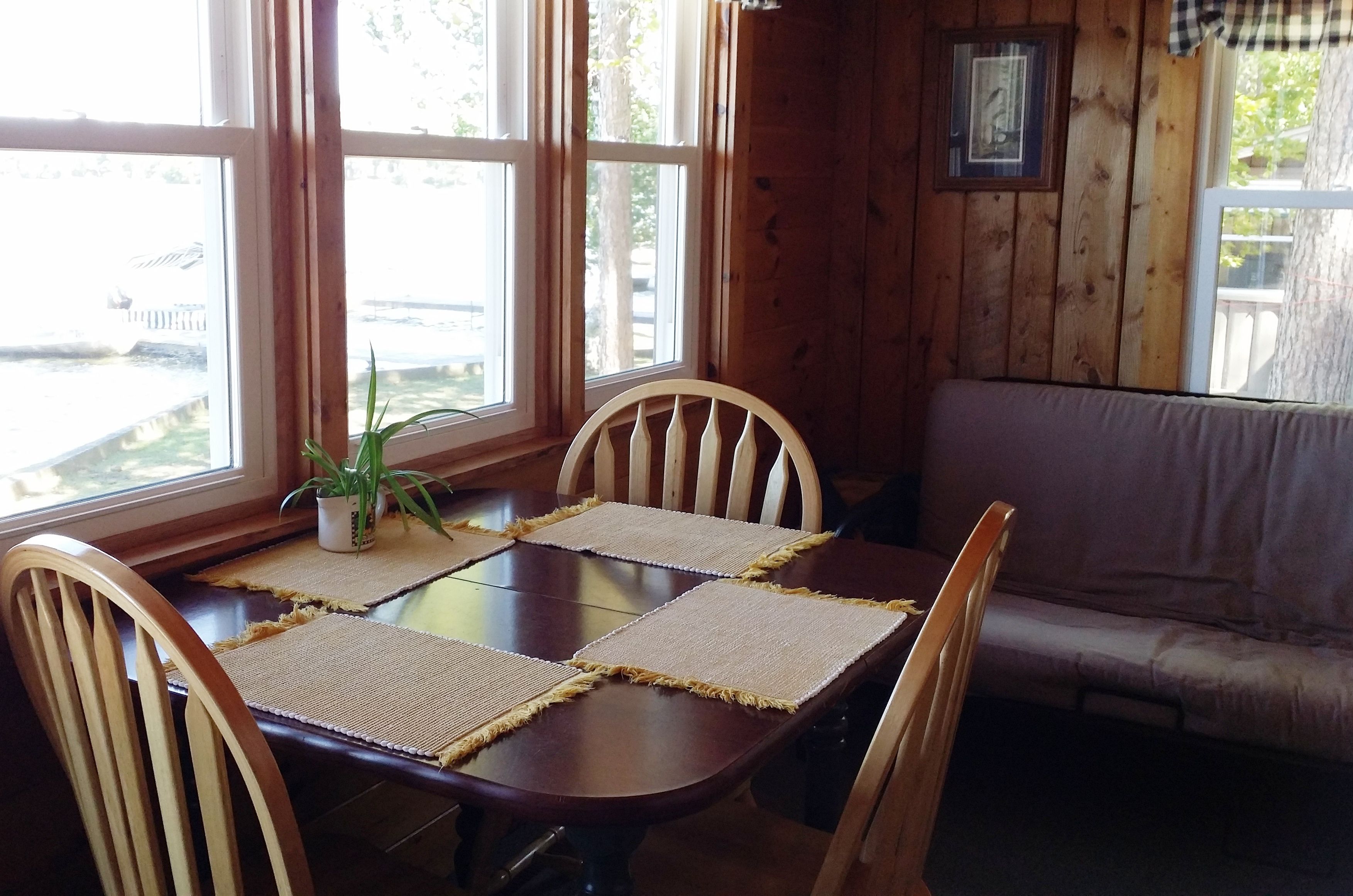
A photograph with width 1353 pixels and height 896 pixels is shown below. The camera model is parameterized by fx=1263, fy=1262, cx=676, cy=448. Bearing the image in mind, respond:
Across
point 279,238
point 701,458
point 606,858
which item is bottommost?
point 606,858

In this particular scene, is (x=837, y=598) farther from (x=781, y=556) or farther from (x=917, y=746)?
(x=917, y=746)

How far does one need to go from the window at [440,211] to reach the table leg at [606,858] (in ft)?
3.66

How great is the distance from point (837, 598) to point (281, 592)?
760 millimetres

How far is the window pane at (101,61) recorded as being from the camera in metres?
1.66

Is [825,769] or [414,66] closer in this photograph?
[825,769]

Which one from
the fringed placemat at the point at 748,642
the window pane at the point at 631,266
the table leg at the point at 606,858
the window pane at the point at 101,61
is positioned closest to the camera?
the table leg at the point at 606,858

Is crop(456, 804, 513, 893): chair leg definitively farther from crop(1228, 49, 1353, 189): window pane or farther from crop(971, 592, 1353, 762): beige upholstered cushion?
crop(1228, 49, 1353, 189): window pane

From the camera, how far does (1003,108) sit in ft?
11.6

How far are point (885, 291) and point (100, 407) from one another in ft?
8.20

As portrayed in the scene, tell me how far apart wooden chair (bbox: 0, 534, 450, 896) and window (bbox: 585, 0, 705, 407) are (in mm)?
1687

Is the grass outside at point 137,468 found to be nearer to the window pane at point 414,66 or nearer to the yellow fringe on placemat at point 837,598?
the window pane at point 414,66

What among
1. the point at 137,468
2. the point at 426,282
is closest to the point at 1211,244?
the point at 426,282

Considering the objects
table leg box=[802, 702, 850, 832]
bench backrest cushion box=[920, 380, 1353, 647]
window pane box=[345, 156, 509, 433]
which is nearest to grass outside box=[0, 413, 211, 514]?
window pane box=[345, 156, 509, 433]

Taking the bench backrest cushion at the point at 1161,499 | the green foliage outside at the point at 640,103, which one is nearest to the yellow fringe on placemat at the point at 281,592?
the green foliage outside at the point at 640,103
